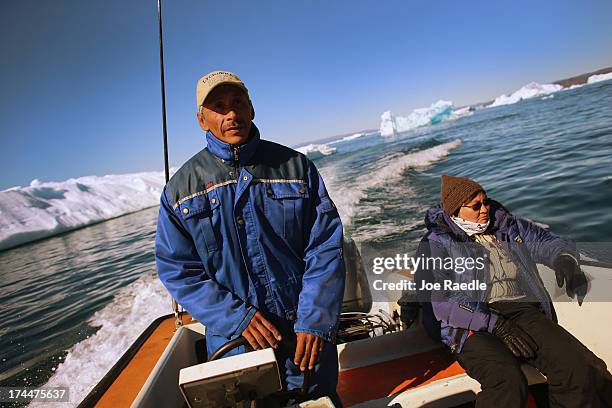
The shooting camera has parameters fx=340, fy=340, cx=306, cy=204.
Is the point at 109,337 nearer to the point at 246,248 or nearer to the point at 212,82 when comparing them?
the point at 246,248

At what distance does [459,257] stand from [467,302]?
245mm

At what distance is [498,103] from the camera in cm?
6794

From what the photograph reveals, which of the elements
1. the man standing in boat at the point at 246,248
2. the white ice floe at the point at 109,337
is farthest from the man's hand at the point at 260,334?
the white ice floe at the point at 109,337

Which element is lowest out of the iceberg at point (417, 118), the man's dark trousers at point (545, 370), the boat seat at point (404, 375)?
the boat seat at point (404, 375)

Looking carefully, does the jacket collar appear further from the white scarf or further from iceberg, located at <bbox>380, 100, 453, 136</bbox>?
iceberg, located at <bbox>380, 100, 453, 136</bbox>

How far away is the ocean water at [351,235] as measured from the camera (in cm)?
504

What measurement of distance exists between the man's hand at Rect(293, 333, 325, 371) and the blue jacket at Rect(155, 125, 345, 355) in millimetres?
27

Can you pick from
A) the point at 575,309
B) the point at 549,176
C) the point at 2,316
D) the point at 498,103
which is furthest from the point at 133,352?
the point at 498,103

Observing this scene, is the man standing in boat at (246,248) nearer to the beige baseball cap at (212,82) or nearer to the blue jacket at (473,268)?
the beige baseball cap at (212,82)

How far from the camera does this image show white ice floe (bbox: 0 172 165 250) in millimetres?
24672

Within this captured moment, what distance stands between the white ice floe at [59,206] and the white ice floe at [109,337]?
23083 millimetres

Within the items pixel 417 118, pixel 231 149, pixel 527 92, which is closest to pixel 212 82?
pixel 231 149

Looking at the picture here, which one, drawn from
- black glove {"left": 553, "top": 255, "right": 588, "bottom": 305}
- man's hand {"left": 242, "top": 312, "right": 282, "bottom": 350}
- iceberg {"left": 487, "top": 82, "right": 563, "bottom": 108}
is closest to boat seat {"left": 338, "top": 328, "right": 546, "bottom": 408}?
black glove {"left": 553, "top": 255, "right": 588, "bottom": 305}

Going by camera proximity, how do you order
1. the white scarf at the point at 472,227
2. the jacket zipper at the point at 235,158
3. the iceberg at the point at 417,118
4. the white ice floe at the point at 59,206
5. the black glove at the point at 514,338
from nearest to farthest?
the jacket zipper at the point at 235,158, the black glove at the point at 514,338, the white scarf at the point at 472,227, the white ice floe at the point at 59,206, the iceberg at the point at 417,118
